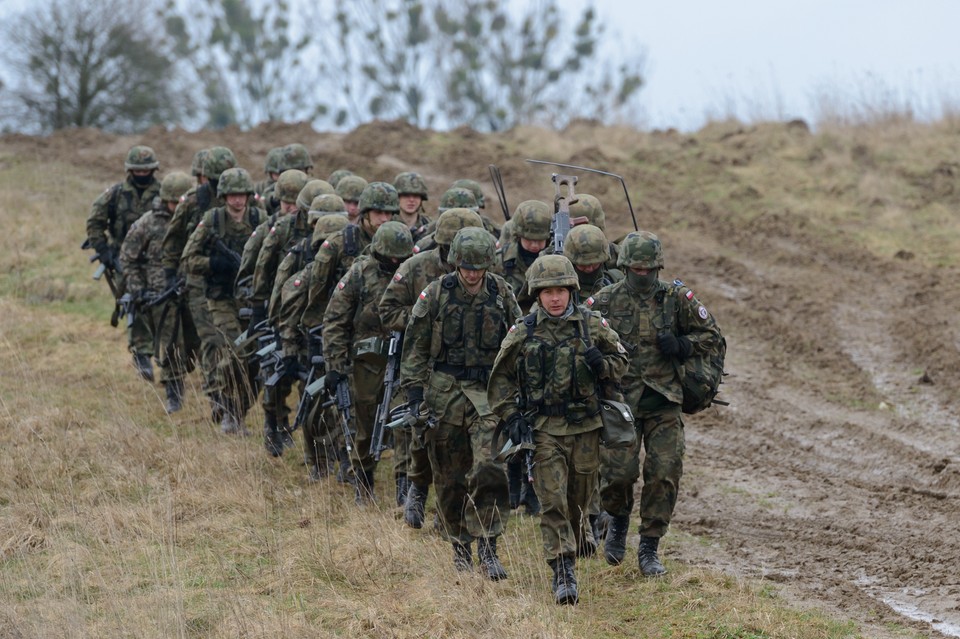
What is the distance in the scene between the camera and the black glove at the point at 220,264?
496 inches

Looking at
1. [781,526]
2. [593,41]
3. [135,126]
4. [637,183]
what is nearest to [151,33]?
[135,126]

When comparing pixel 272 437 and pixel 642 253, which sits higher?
pixel 642 253

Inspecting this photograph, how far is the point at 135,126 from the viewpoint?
35.7 meters

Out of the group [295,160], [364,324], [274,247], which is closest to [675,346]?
[364,324]

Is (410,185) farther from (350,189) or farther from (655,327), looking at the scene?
(655,327)

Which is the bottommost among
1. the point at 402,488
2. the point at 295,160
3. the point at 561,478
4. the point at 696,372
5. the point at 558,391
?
the point at 402,488

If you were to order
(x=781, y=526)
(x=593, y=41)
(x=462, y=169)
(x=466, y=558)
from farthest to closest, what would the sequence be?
(x=593, y=41) < (x=462, y=169) < (x=781, y=526) < (x=466, y=558)

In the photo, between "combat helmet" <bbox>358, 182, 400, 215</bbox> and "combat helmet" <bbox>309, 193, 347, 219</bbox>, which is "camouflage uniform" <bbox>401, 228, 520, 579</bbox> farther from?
"combat helmet" <bbox>309, 193, 347, 219</bbox>

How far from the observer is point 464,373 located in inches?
346

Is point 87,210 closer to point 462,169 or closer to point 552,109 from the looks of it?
point 462,169

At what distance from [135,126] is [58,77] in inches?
96.0

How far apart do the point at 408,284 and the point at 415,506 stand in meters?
1.56

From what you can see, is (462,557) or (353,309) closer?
(462,557)

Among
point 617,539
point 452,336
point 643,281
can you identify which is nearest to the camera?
point 452,336
